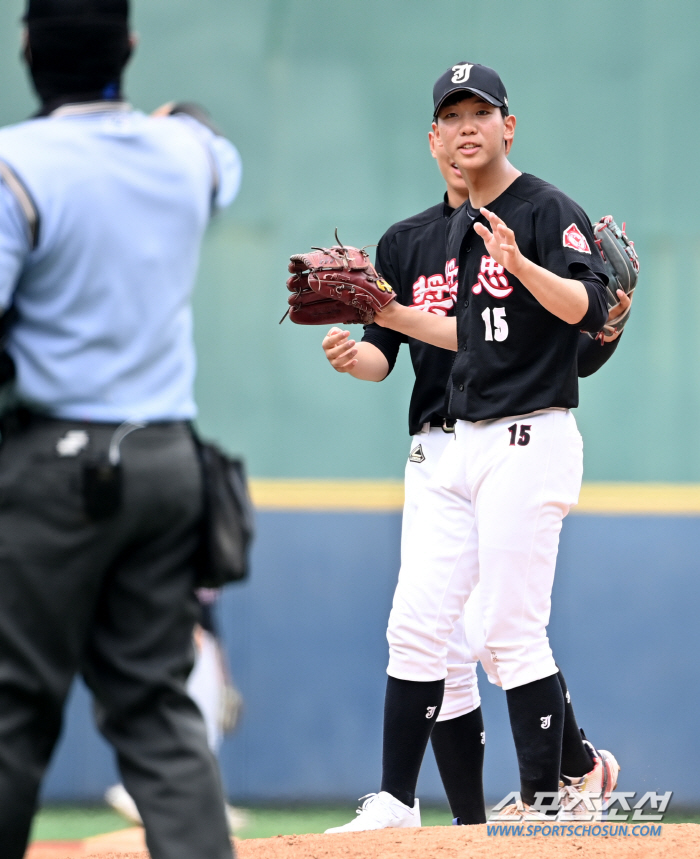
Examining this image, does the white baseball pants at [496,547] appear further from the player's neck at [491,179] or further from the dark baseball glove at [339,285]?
the player's neck at [491,179]

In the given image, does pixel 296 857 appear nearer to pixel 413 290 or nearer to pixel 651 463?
pixel 413 290

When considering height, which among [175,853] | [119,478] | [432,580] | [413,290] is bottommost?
[175,853]

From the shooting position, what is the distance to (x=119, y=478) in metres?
1.83

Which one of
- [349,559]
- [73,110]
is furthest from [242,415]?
[73,110]

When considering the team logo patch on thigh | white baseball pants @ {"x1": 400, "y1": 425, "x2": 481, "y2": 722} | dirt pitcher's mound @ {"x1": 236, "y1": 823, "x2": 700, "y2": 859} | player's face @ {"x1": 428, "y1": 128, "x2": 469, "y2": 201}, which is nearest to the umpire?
dirt pitcher's mound @ {"x1": 236, "y1": 823, "x2": 700, "y2": 859}

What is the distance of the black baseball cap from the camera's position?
119 inches

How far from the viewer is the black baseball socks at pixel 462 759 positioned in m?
3.25

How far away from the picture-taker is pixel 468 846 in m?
2.63

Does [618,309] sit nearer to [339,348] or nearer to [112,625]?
[339,348]

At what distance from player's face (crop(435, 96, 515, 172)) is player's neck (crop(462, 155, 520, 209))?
0.05 feet

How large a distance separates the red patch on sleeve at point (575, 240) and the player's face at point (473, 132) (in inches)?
11.9

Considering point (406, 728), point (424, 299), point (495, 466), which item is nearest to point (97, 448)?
point (495, 466)

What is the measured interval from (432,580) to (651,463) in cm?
237

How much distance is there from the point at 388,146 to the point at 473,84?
221 cm
